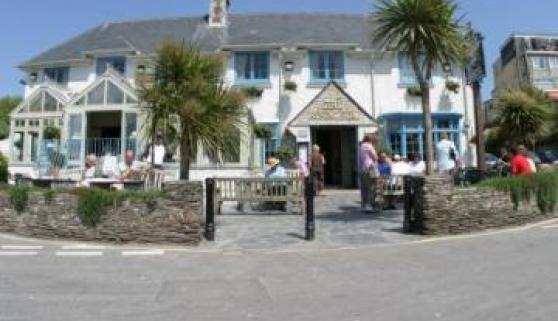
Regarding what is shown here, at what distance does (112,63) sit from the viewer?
27.0 meters

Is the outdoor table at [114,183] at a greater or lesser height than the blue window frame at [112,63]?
lesser

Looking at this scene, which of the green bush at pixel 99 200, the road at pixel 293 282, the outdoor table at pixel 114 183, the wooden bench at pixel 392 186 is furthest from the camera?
the wooden bench at pixel 392 186

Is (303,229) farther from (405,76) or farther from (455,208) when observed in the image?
(405,76)

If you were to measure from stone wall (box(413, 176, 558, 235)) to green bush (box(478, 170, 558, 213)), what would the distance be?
241 millimetres

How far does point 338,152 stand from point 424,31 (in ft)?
42.0

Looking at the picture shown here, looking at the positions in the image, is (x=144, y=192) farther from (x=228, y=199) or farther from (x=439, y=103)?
(x=439, y=103)

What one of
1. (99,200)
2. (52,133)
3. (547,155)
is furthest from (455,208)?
(547,155)

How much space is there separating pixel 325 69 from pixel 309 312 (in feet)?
66.9

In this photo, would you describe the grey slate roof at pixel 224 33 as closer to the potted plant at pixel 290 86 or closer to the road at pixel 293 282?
the potted plant at pixel 290 86

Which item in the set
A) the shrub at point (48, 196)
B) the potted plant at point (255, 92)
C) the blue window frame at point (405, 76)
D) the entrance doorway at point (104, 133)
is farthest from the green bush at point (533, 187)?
the entrance doorway at point (104, 133)

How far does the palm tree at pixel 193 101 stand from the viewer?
12.2 metres

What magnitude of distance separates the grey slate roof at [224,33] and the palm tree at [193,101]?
1300 cm

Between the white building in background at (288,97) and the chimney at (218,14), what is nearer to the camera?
the white building in background at (288,97)

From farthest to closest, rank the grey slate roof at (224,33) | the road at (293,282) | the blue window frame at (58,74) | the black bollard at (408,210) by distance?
the blue window frame at (58,74)
the grey slate roof at (224,33)
the black bollard at (408,210)
the road at (293,282)
